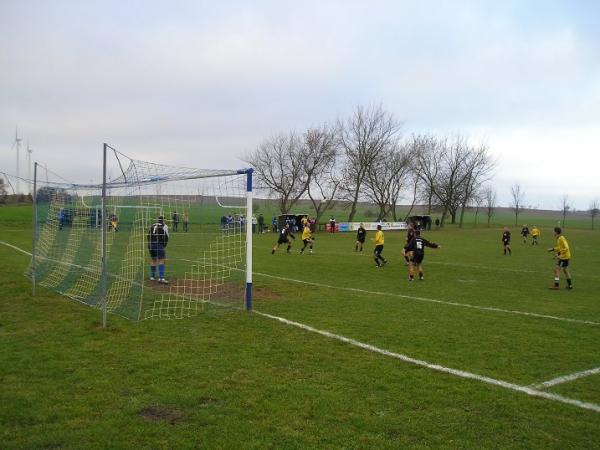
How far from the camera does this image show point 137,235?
12.2 m

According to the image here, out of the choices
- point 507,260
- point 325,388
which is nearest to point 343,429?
point 325,388

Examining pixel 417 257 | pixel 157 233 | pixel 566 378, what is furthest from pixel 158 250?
pixel 566 378

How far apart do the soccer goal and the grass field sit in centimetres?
102

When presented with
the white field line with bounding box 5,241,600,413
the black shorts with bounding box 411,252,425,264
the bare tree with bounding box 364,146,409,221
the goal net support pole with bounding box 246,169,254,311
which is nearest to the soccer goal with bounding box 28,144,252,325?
the goal net support pole with bounding box 246,169,254,311

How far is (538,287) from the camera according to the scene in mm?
14836

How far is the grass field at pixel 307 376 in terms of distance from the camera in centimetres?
462

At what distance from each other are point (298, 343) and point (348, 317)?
7.39ft

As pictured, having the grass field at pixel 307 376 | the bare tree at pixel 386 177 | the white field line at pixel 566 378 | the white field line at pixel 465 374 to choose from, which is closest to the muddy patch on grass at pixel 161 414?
the grass field at pixel 307 376

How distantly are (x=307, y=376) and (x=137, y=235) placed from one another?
24.6 feet

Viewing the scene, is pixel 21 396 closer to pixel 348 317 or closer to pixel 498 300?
pixel 348 317

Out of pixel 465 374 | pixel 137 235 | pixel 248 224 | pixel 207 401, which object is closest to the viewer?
pixel 207 401

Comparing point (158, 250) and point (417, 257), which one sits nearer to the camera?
point (158, 250)

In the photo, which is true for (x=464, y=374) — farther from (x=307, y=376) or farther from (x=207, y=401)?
(x=207, y=401)

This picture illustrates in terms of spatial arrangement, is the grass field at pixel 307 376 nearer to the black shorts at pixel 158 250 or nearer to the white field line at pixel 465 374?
the white field line at pixel 465 374
